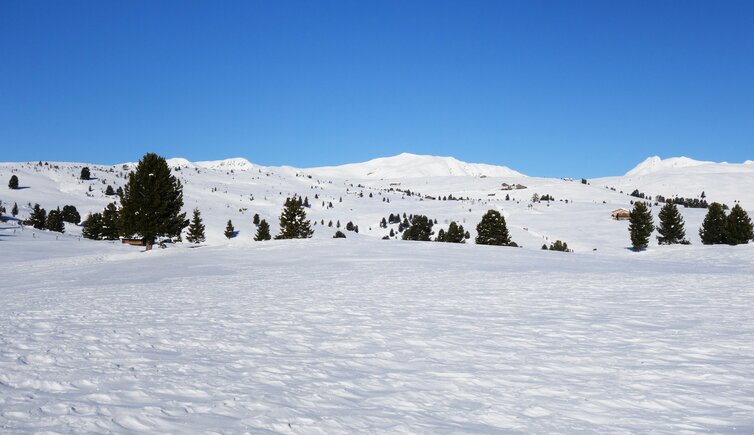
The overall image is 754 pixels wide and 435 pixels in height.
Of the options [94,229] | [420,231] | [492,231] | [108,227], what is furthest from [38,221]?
[492,231]

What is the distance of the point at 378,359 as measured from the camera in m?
9.45

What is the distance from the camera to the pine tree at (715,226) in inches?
3184

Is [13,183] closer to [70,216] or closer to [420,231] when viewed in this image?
[70,216]

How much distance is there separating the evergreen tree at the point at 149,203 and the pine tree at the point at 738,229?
265 ft

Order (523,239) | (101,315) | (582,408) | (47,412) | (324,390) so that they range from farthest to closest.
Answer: (523,239)
(101,315)
(324,390)
(582,408)
(47,412)

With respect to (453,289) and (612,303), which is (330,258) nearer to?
(453,289)

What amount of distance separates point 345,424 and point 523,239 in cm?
12510

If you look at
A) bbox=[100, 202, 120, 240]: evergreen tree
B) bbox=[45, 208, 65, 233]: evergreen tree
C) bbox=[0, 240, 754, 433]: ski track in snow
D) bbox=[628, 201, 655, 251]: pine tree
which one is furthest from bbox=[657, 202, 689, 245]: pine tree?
bbox=[45, 208, 65, 233]: evergreen tree

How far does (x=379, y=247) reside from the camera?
1884 inches

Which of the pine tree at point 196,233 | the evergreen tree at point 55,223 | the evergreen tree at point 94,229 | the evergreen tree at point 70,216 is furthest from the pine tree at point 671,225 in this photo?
the evergreen tree at point 70,216

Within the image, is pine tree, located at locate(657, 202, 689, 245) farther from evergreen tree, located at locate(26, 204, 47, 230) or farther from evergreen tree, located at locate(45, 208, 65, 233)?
evergreen tree, located at locate(26, 204, 47, 230)

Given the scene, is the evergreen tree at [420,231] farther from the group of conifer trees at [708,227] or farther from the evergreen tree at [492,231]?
the group of conifer trees at [708,227]

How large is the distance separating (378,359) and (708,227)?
92809 millimetres

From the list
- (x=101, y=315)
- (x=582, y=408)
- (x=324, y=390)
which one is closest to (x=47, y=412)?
(x=324, y=390)
